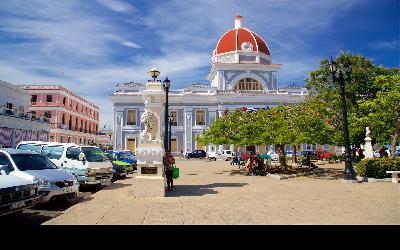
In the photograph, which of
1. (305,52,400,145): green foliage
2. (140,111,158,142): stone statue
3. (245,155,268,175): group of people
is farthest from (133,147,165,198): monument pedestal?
(305,52,400,145): green foliage

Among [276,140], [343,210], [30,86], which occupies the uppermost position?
[30,86]

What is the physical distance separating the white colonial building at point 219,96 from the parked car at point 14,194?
41.1 metres

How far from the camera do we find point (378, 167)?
51.7 feet

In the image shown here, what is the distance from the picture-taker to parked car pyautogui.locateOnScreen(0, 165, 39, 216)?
639cm

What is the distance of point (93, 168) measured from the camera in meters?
12.9

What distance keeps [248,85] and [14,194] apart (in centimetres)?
4615

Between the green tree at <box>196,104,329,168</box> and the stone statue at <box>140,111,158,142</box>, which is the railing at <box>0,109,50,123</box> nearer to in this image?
the green tree at <box>196,104,329,168</box>

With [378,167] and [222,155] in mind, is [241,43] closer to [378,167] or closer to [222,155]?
[222,155]

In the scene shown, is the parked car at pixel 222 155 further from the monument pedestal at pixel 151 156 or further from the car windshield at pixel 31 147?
the monument pedestal at pixel 151 156

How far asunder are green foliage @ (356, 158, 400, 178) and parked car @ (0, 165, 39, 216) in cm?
1445

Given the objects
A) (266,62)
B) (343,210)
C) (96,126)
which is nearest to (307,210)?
(343,210)

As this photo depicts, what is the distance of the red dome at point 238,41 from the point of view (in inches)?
1971

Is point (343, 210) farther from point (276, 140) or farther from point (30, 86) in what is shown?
point (30, 86)
